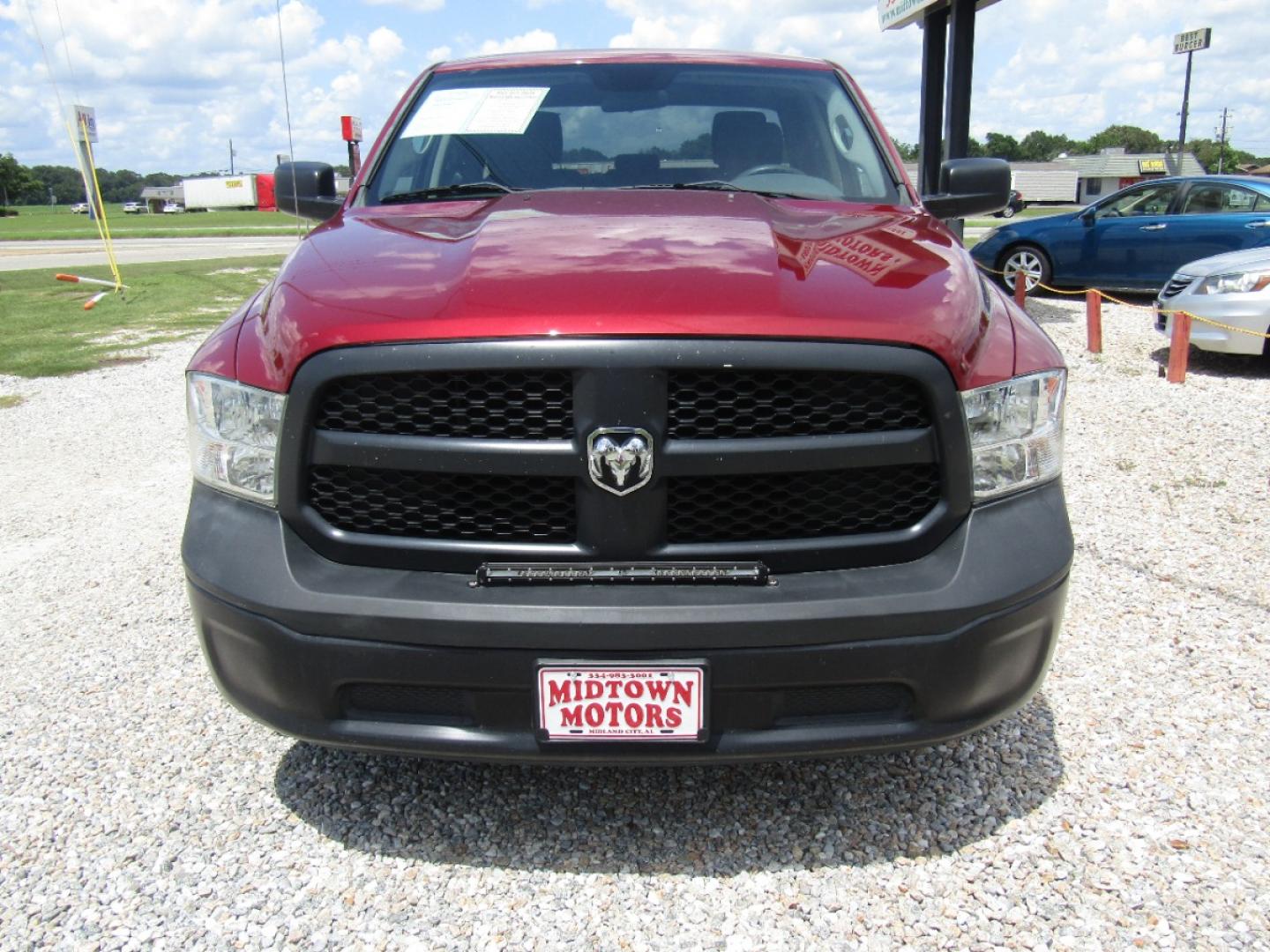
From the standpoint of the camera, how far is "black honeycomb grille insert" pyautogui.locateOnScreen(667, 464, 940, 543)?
6.82 feet

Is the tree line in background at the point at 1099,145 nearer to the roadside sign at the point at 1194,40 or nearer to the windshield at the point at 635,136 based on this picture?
the roadside sign at the point at 1194,40

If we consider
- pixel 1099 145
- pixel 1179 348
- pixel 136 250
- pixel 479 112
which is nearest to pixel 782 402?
pixel 479 112

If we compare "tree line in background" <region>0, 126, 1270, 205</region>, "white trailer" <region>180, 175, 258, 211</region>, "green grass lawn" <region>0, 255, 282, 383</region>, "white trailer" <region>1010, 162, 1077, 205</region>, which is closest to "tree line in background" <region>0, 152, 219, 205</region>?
"tree line in background" <region>0, 126, 1270, 205</region>

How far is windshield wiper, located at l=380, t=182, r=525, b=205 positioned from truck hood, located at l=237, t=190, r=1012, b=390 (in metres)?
0.51

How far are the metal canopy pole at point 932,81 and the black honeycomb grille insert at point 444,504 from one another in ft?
36.5

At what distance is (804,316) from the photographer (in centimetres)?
202

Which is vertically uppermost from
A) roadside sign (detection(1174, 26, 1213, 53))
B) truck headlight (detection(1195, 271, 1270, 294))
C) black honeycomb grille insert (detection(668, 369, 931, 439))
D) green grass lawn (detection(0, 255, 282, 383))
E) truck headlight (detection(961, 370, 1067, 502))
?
roadside sign (detection(1174, 26, 1213, 53))

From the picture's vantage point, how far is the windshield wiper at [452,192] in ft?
10.5

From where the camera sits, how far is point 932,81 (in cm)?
1230

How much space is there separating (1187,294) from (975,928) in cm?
798

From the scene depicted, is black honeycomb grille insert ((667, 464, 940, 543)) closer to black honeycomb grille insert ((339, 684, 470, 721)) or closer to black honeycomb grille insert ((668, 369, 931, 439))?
black honeycomb grille insert ((668, 369, 931, 439))

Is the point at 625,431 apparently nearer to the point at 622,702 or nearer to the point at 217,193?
the point at 622,702

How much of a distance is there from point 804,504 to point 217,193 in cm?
8239

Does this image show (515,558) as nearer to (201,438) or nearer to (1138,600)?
(201,438)
